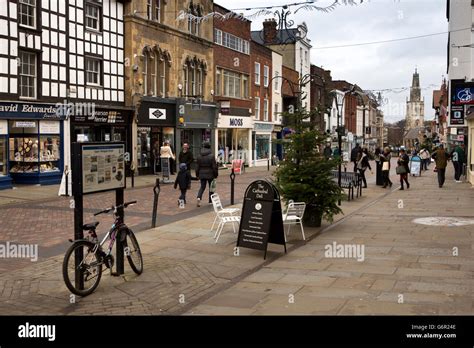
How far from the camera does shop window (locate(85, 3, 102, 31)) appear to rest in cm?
2472

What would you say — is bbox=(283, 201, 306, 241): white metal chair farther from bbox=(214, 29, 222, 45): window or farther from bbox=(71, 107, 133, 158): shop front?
bbox=(214, 29, 222, 45): window

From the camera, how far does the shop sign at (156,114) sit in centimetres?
2918

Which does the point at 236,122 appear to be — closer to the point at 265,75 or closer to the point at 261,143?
the point at 261,143

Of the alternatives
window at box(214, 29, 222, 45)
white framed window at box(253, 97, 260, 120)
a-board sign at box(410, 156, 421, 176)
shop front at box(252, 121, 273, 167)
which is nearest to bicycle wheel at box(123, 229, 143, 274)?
a-board sign at box(410, 156, 421, 176)

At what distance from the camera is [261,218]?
29.9 ft

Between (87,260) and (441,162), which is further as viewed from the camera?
(441,162)

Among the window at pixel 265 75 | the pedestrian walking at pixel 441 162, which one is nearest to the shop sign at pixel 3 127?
the pedestrian walking at pixel 441 162

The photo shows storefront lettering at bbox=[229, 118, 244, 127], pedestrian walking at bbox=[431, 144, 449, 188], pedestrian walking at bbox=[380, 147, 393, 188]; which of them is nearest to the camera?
pedestrian walking at bbox=[431, 144, 449, 188]

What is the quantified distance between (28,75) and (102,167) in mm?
15784

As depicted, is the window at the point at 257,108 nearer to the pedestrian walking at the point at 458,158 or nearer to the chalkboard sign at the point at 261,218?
the pedestrian walking at the point at 458,158

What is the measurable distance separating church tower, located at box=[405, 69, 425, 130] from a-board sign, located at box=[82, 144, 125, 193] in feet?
533

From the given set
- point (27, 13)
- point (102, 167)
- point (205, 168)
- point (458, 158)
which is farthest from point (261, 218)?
point (458, 158)
